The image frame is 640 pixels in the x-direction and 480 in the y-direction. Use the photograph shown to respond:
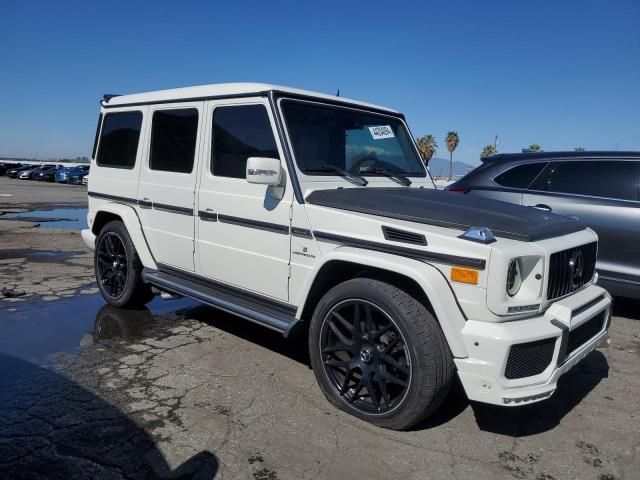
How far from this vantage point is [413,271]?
287 cm

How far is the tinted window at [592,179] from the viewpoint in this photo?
17.4ft

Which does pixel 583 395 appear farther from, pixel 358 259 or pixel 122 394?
pixel 122 394

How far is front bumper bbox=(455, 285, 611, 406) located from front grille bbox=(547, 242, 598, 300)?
0.15 meters

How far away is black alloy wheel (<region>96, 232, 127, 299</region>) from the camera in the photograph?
5340mm

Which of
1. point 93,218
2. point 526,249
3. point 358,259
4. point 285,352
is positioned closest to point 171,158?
point 93,218

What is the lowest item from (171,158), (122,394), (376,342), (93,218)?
(122,394)

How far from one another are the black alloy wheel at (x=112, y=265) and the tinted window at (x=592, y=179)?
14.6ft

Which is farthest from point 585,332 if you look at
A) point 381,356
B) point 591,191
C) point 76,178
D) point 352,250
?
point 76,178

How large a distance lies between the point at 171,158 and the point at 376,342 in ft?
8.59

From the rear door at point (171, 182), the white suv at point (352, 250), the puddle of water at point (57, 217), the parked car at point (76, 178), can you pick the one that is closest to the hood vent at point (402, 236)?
the white suv at point (352, 250)

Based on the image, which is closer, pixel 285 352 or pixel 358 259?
pixel 358 259

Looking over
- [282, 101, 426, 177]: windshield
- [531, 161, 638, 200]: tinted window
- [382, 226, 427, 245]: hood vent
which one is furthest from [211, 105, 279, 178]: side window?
[531, 161, 638, 200]: tinted window

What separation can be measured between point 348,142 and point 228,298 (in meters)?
1.55

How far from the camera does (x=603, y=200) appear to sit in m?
5.31
